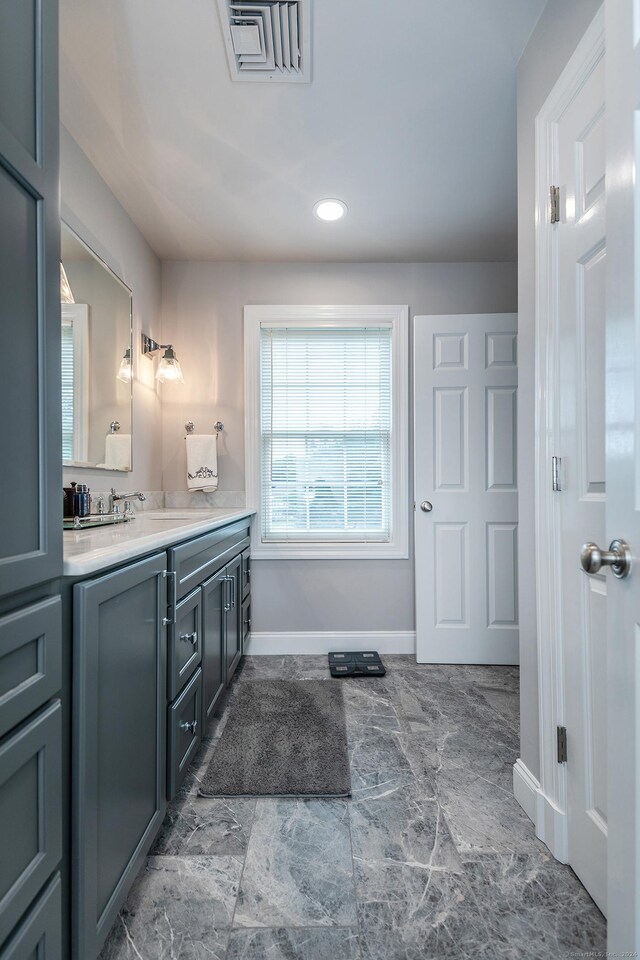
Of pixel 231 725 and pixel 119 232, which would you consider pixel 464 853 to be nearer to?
pixel 231 725

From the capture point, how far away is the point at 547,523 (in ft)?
4.82

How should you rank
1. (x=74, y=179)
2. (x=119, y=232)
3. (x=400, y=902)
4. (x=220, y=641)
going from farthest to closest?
1. (x=119, y=232)
2. (x=220, y=641)
3. (x=74, y=179)
4. (x=400, y=902)

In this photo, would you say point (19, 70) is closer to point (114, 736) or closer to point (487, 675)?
point (114, 736)

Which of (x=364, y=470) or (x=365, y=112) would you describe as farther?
(x=364, y=470)

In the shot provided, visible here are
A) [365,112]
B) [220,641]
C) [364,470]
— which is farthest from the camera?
[364,470]

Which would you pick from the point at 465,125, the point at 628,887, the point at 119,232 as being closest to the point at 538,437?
the point at 628,887

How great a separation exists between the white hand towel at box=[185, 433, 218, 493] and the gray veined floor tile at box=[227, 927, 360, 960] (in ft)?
7.16

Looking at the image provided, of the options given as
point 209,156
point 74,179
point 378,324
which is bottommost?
point 378,324

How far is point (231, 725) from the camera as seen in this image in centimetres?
216

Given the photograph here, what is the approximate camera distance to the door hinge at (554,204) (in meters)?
1.41

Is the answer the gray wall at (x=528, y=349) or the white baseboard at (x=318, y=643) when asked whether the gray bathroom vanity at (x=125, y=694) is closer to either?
the gray wall at (x=528, y=349)

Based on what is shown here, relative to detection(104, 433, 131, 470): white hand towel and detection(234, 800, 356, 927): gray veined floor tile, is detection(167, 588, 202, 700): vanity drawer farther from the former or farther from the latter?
detection(104, 433, 131, 470): white hand towel

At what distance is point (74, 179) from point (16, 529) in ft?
6.07

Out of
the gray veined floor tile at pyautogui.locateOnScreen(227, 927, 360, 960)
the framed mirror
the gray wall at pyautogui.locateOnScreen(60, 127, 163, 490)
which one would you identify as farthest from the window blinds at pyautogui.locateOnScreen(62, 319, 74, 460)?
the gray veined floor tile at pyautogui.locateOnScreen(227, 927, 360, 960)
